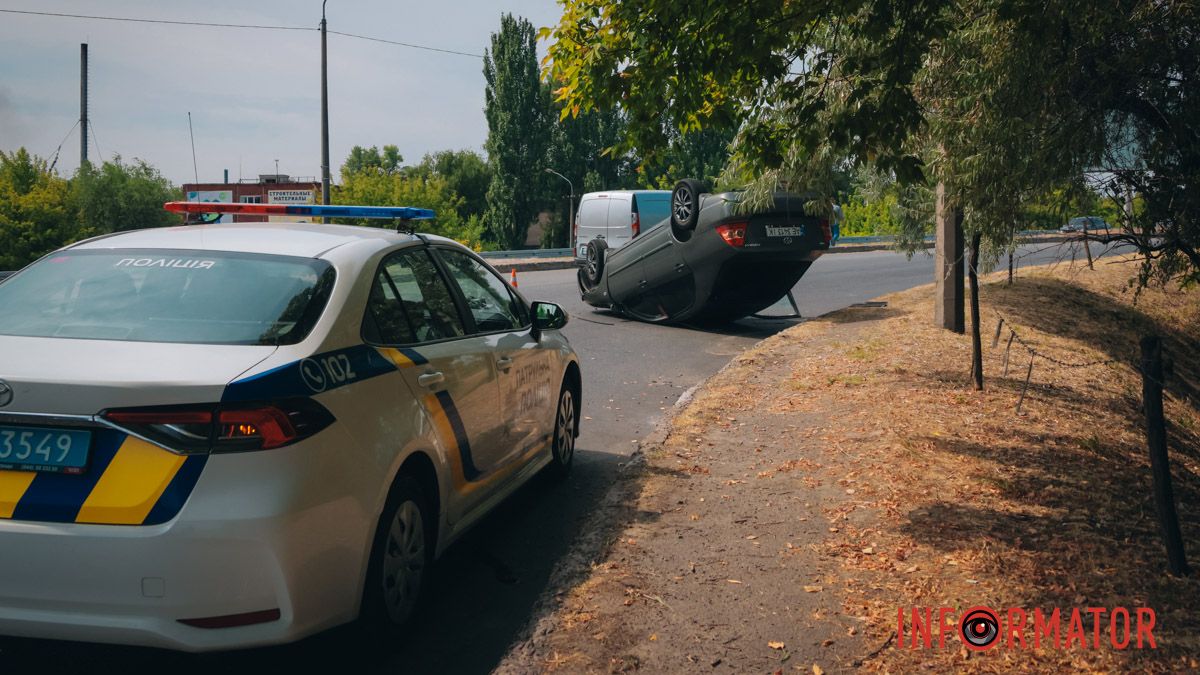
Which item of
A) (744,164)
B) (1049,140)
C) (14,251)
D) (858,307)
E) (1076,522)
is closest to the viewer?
(1076,522)

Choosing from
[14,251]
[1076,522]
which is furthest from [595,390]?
[14,251]

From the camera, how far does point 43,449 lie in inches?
127

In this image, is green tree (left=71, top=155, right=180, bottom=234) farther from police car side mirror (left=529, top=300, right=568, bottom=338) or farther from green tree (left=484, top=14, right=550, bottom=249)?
police car side mirror (left=529, top=300, right=568, bottom=338)

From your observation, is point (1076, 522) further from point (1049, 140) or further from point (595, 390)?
point (595, 390)

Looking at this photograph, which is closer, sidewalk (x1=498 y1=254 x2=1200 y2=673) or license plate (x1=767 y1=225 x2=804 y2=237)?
sidewalk (x1=498 y1=254 x2=1200 y2=673)

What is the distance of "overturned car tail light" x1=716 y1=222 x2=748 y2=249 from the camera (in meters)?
13.4

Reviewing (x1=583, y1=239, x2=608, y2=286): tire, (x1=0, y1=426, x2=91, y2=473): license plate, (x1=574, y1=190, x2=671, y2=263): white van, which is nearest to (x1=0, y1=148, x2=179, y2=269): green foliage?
(x1=574, y1=190, x2=671, y2=263): white van

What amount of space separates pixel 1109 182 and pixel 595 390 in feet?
16.1

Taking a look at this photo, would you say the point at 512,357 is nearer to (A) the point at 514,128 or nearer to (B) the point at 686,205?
(B) the point at 686,205

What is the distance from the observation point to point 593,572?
15.2 feet

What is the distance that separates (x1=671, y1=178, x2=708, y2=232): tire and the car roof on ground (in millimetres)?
9459

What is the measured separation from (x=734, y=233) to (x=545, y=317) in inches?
305

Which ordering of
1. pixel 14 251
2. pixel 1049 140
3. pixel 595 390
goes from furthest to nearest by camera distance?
pixel 14 251, pixel 595 390, pixel 1049 140

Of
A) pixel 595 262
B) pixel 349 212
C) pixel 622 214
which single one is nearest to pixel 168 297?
pixel 349 212
